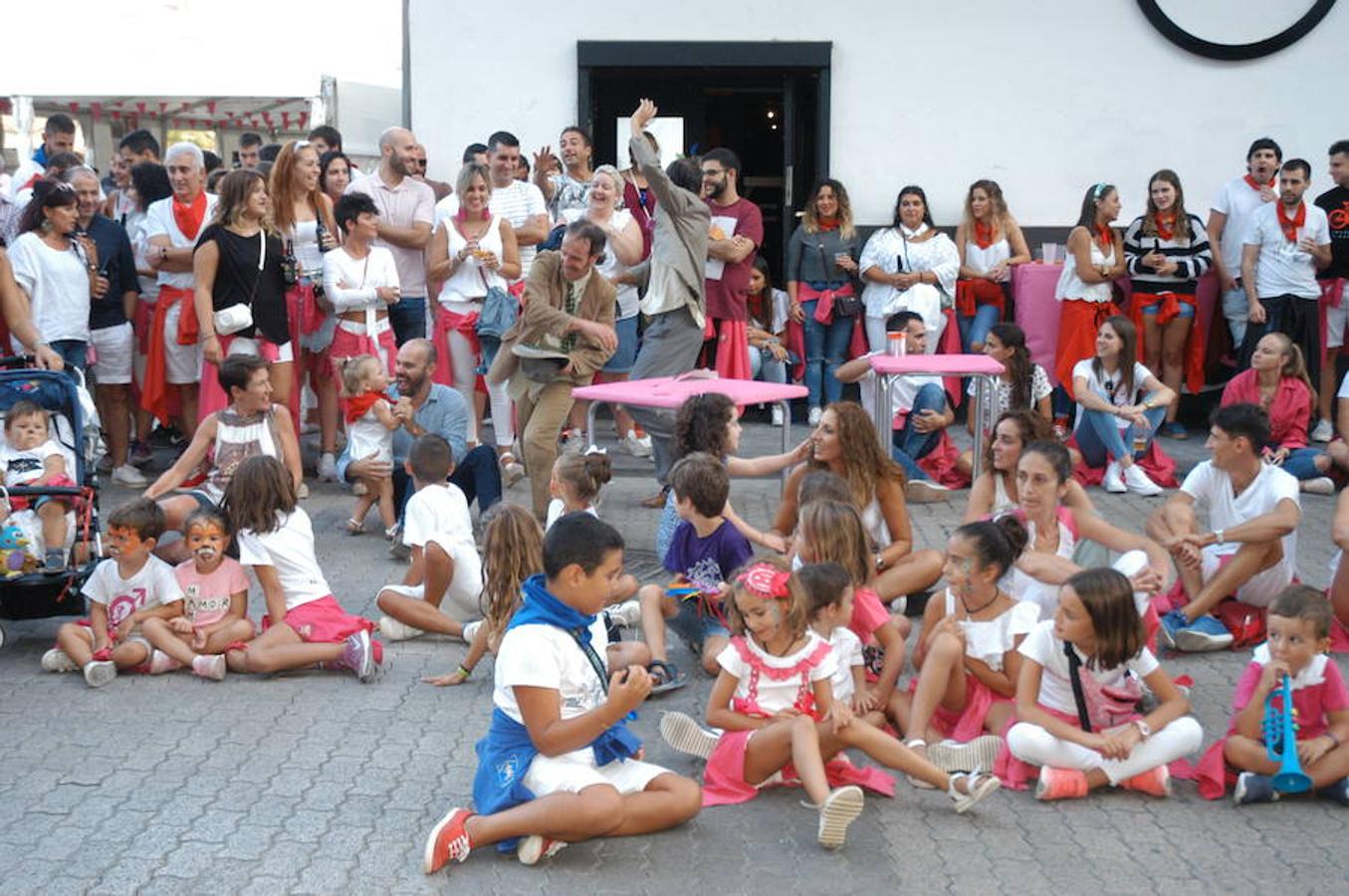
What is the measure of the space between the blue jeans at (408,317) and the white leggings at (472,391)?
38 cm

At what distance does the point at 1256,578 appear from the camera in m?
6.33

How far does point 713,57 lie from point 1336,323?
485 centimetres

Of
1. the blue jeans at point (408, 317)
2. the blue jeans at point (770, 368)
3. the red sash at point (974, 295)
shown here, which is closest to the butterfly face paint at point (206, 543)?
the blue jeans at point (408, 317)

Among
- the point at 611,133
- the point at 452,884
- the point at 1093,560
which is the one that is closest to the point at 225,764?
the point at 452,884

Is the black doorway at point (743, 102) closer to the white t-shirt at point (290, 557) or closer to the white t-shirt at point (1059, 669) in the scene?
the white t-shirt at point (290, 557)

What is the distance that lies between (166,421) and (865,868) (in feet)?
22.0

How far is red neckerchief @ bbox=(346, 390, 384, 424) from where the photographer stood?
7.99 m

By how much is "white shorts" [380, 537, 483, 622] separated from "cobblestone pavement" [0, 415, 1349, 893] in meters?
0.65

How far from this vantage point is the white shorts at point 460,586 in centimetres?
644

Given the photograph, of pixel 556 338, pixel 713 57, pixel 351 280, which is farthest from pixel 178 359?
pixel 713 57

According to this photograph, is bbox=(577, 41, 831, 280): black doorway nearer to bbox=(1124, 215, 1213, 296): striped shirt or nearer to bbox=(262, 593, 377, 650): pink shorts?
bbox=(1124, 215, 1213, 296): striped shirt

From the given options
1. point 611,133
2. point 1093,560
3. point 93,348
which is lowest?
point 1093,560

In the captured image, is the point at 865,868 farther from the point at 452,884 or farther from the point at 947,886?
the point at 452,884

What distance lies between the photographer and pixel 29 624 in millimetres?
6684
